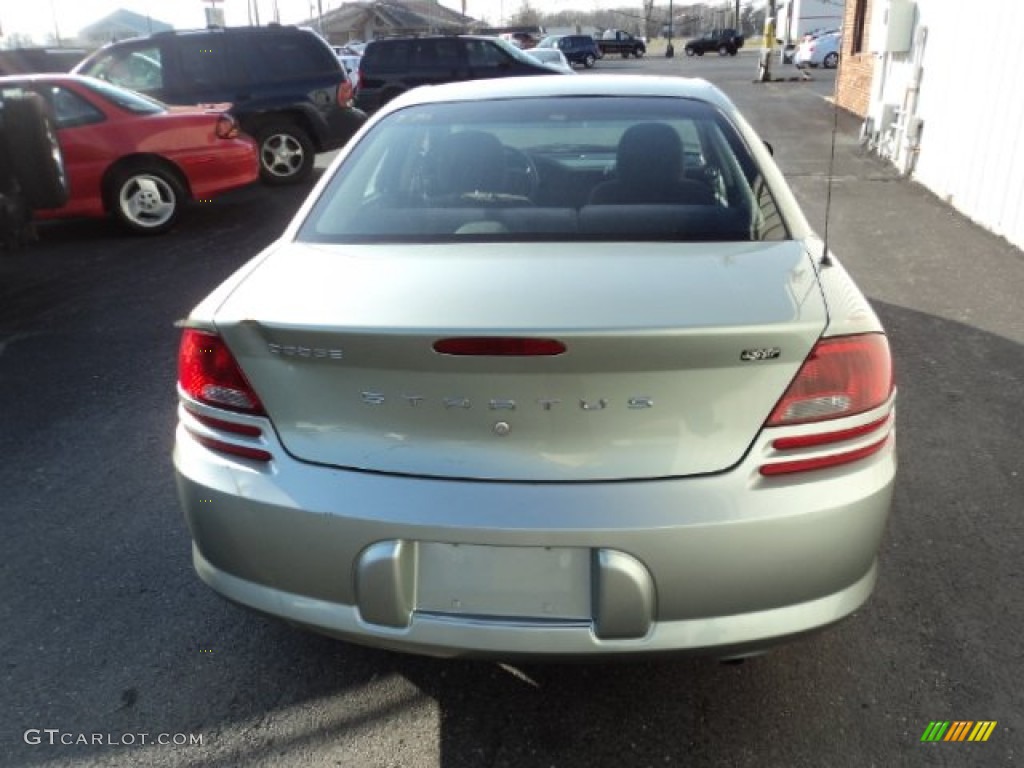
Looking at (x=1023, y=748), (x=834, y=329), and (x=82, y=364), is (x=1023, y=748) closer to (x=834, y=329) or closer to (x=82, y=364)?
(x=834, y=329)

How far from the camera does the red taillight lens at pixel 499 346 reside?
6.10ft

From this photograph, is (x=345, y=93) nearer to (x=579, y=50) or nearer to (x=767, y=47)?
(x=767, y=47)

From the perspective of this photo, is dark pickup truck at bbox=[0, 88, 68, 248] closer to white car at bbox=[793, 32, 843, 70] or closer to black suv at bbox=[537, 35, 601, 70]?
white car at bbox=[793, 32, 843, 70]

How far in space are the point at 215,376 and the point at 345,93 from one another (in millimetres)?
10126

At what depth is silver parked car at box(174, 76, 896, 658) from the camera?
6.14 ft

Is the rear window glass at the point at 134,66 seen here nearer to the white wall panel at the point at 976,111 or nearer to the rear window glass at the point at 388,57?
the rear window glass at the point at 388,57

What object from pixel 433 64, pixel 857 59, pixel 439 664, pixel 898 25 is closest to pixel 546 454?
pixel 439 664

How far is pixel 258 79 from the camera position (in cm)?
1100

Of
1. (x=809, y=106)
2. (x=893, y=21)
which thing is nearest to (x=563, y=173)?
(x=893, y=21)

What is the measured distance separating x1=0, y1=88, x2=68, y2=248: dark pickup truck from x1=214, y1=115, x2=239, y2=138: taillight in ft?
11.4

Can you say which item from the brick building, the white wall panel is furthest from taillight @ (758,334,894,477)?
the brick building

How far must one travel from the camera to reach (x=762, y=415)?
75.7 inches

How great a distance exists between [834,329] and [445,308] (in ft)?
2.87

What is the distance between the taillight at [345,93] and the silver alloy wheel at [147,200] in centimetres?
346
